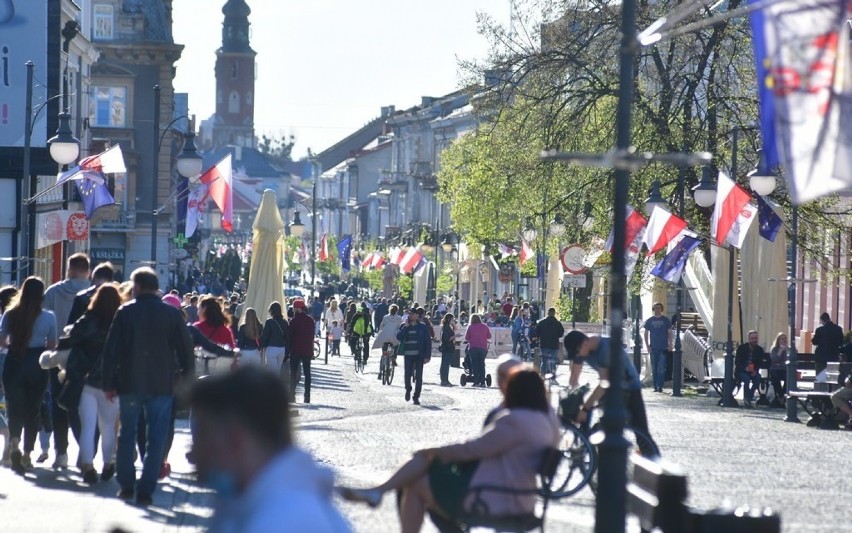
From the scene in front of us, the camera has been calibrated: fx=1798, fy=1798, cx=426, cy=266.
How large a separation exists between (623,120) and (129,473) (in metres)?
4.74

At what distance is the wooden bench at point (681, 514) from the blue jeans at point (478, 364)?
27779 millimetres

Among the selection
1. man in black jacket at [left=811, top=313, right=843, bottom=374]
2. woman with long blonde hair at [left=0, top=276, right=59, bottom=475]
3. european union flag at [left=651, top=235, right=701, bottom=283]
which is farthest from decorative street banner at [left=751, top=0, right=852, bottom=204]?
man in black jacket at [left=811, top=313, right=843, bottom=374]

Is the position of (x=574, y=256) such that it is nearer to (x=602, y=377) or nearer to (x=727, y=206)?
(x=727, y=206)

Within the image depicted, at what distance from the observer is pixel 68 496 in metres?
13.0

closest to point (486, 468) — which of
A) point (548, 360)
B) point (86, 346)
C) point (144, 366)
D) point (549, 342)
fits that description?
point (144, 366)

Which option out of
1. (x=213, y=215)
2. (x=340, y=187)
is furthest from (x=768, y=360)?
(x=213, y=215)

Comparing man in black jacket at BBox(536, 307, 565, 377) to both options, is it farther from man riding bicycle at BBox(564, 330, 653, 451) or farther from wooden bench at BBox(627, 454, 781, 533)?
wooden bench at BBox(627, 454, 781, 533)

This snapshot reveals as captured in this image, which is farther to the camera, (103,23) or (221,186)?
(103,23)

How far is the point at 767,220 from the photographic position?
2803cm

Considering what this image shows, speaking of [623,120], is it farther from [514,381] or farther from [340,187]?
[340,187]

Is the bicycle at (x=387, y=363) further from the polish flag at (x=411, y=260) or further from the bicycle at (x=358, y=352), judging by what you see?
the polish flag at (x=411, y=260)

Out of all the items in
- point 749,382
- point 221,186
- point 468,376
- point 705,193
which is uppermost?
point 221,186

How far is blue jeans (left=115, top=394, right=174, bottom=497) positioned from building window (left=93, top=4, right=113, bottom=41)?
65671 mm

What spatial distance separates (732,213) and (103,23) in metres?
53.6
